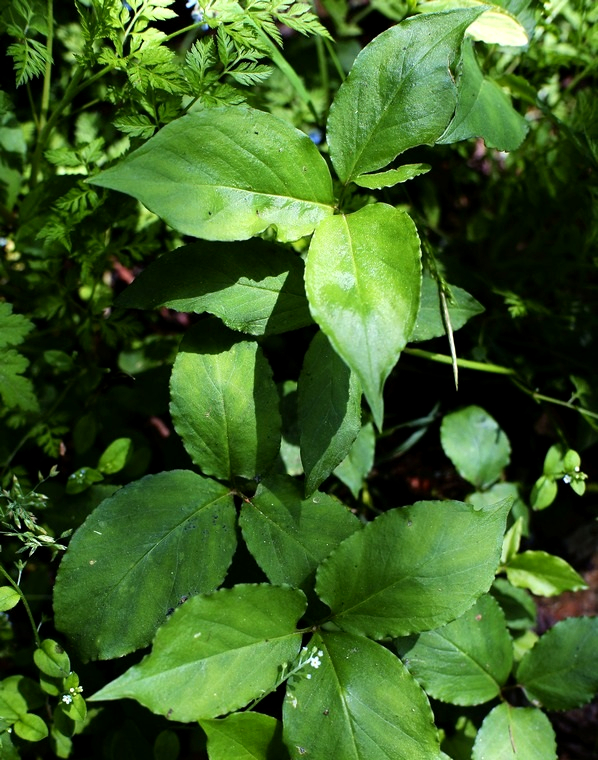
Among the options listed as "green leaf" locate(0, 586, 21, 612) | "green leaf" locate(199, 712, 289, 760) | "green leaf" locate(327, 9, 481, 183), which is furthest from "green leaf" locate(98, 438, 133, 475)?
"green leaf" locate(327, 9, 481, 183)

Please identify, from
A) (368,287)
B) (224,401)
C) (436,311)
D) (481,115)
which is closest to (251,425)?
(224,401)

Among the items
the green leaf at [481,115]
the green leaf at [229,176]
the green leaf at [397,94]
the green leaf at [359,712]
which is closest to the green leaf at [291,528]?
the green leaf at [359,712]

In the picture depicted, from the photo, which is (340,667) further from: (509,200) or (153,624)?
(509,200)

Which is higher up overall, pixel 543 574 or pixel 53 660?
pixel 53 660

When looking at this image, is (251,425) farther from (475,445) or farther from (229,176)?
(475,445)

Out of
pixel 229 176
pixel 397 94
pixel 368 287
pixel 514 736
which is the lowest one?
pixel 514 736

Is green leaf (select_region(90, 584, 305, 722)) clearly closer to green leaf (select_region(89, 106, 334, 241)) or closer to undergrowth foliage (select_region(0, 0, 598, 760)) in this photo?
undergrowth foliage (select_region(0, 0, 598, 760))
